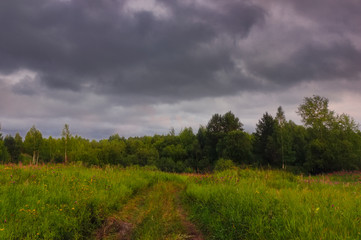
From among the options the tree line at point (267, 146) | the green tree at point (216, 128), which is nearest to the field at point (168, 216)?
the tree line at point (267, 146)

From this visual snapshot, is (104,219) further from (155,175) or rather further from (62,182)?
(155,175)

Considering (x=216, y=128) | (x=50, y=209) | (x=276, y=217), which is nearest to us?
(x=276, y=217)

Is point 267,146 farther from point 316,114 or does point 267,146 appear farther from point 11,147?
point 11,147

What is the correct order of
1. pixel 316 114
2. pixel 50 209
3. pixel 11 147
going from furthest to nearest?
pixel 11 147 → pixel 316 114 → pixel 50 209

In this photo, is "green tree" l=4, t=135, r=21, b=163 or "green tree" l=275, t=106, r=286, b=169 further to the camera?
"green tree" l=4, t=135, r=21, b=163

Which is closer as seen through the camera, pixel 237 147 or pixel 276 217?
pixel 276 217

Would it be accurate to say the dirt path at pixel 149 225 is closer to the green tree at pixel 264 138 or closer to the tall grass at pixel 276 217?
the tall grass at pixel 276 217

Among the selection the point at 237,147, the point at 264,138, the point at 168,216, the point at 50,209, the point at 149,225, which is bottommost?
the point at 168,216

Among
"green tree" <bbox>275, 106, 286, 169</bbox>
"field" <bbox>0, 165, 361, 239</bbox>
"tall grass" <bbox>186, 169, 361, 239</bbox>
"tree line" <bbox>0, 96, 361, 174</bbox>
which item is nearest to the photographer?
"tall grass" <bbox>186, 169, 361, 239</bbox>

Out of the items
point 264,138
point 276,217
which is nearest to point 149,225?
point 276,217

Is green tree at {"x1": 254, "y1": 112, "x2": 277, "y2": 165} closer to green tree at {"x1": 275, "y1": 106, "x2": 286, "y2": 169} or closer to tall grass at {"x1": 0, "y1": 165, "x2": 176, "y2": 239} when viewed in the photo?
green tree at {"x1": 275, "y1": 106, "x2": 286, "y2": 169}

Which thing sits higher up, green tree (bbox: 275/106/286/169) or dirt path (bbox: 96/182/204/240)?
green tree (bbox: 275/106/286/169)

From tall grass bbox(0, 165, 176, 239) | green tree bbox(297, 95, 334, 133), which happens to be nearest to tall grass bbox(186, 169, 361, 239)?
tall grass bbox(0, 165, 176, 239)

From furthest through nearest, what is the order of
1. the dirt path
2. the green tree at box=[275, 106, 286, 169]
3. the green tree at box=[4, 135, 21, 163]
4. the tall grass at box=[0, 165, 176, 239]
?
1. the green tree at box=[4, 135, 21, 163]
2. the green tree at box=[275, 106, 286, 169]
3. the dirt path
4. the tall grass at box=[0, 165, 176, 239]
